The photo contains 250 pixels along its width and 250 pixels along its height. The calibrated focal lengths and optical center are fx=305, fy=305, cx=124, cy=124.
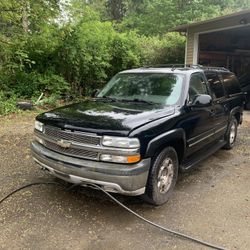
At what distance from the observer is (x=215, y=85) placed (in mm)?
5617

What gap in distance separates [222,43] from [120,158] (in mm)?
15337

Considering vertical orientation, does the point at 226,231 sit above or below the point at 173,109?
below

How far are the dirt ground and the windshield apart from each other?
1.40 m

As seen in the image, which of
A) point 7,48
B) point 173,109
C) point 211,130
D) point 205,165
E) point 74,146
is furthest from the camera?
point 7,48

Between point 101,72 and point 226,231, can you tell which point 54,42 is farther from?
point 226,231

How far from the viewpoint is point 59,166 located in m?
3.64

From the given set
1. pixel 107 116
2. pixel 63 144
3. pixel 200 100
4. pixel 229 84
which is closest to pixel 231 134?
pixel 229 84

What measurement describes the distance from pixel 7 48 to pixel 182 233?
31.2 feet

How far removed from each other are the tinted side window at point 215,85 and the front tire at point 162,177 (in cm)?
191

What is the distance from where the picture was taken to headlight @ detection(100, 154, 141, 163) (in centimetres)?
333

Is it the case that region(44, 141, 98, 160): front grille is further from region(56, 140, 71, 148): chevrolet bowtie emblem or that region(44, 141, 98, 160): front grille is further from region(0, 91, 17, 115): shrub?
region(0, 91, 17, 115): shrub

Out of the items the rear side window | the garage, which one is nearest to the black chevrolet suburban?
the rear side window

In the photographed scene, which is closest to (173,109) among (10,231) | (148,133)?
(148,133)

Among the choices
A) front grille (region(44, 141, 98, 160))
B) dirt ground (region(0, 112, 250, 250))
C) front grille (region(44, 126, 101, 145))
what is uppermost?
front grille (region(44, 126, 101, 145))
